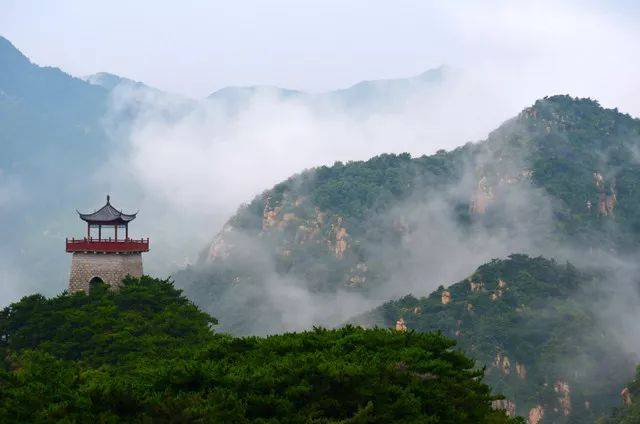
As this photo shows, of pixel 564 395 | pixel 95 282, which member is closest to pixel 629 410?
pixel 564 395

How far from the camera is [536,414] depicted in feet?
301

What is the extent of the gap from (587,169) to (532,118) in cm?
1953

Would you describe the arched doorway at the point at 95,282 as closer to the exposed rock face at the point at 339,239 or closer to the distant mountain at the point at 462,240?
the distant mountain at the point at 462,240

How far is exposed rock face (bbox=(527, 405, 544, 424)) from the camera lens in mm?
91062

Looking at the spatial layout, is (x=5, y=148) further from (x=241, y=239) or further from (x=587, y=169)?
(x=587, y=169)

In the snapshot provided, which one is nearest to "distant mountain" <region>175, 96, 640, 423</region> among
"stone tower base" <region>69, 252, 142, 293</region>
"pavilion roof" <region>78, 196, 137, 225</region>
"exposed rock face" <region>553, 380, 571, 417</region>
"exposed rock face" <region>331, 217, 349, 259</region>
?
"exposed rock face" <region>331, 217, 349, 259</region>

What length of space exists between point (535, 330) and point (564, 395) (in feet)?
43.2

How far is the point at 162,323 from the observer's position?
149 ft

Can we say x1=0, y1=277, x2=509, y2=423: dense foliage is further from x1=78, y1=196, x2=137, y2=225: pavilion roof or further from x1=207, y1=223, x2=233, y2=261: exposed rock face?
x1=207, y1=223, x2=233, y2=261: exposed rock face

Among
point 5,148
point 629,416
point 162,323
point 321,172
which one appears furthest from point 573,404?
point 5,148

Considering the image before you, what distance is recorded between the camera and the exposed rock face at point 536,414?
91.1 metres

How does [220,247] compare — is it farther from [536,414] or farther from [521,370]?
[536,414]

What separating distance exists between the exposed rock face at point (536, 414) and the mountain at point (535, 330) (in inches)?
4.3

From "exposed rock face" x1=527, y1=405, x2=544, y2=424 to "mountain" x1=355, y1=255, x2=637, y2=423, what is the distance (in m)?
0.11
